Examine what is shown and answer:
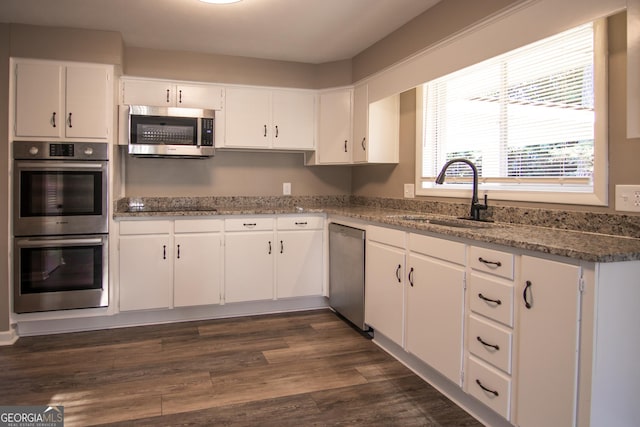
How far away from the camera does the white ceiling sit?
9.83ft

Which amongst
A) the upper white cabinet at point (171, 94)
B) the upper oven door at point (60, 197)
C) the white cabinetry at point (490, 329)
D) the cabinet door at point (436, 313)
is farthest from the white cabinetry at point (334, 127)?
the white cabinetry at point (490, 329)

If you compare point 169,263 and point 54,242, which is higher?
point 54,242

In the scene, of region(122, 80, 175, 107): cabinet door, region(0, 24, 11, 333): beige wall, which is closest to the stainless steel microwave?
region(122, 80, 175, 107): cabinet door

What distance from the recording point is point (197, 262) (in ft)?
12.2

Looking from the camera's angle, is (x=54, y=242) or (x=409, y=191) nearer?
(x=54, y=242)

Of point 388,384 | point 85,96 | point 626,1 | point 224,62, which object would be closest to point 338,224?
point 388,384

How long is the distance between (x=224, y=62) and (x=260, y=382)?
2.82 meters

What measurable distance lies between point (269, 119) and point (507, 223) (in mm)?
2375

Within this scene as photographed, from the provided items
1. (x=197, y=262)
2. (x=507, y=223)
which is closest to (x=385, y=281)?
(x=507, y=223)

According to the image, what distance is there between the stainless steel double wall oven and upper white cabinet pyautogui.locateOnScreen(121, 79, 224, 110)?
0.59 metres

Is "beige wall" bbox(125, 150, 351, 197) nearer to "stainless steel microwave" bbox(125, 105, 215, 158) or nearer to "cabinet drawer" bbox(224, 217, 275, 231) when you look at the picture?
"stainless steel microwave" bbox(125, 105, 215, 158)

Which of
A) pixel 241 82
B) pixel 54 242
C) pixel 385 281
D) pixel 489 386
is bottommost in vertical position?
pixel 489 386

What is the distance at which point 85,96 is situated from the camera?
135 inches

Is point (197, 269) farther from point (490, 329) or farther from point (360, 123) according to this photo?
point (490, 329)
